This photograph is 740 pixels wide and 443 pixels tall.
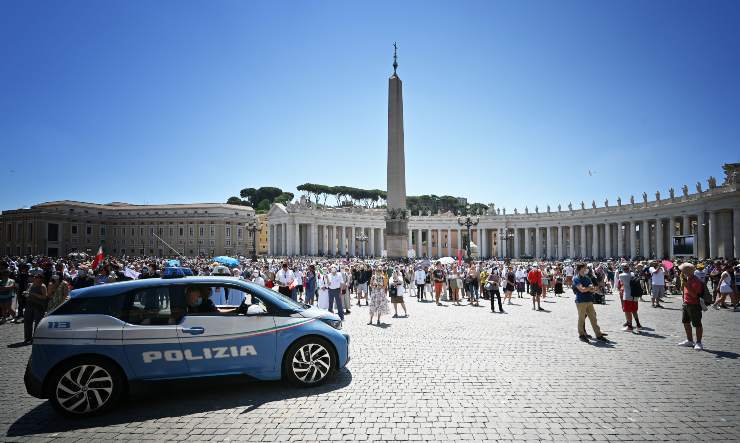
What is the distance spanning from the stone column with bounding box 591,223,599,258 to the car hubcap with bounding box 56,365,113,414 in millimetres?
70216

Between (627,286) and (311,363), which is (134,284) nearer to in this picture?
(311,363)

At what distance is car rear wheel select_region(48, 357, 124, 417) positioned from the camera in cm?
492

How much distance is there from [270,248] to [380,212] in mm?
23892

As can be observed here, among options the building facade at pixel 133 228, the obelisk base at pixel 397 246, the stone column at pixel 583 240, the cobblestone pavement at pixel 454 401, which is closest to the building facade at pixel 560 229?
the stone column at pixel 583 240

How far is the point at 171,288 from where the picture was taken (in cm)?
565

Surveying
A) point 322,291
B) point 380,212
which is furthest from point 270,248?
point 322,291

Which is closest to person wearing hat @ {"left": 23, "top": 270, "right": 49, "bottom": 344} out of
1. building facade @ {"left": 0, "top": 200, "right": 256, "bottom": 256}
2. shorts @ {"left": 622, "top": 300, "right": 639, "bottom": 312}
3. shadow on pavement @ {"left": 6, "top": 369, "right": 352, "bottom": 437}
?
shadow on pavement @ {"left": 6, "top": 369, "right": 352, "bottom": 437}

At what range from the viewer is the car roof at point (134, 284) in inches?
212

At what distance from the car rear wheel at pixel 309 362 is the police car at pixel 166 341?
0.01m

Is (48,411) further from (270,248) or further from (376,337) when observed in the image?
(270,248)

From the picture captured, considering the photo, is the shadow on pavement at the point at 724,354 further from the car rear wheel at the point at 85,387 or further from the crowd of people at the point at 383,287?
the car rear wheel at the point at 85,387

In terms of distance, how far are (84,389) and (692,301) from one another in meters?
10.3


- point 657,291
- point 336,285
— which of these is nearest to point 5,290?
point 336,285

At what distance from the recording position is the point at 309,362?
6.00 m
